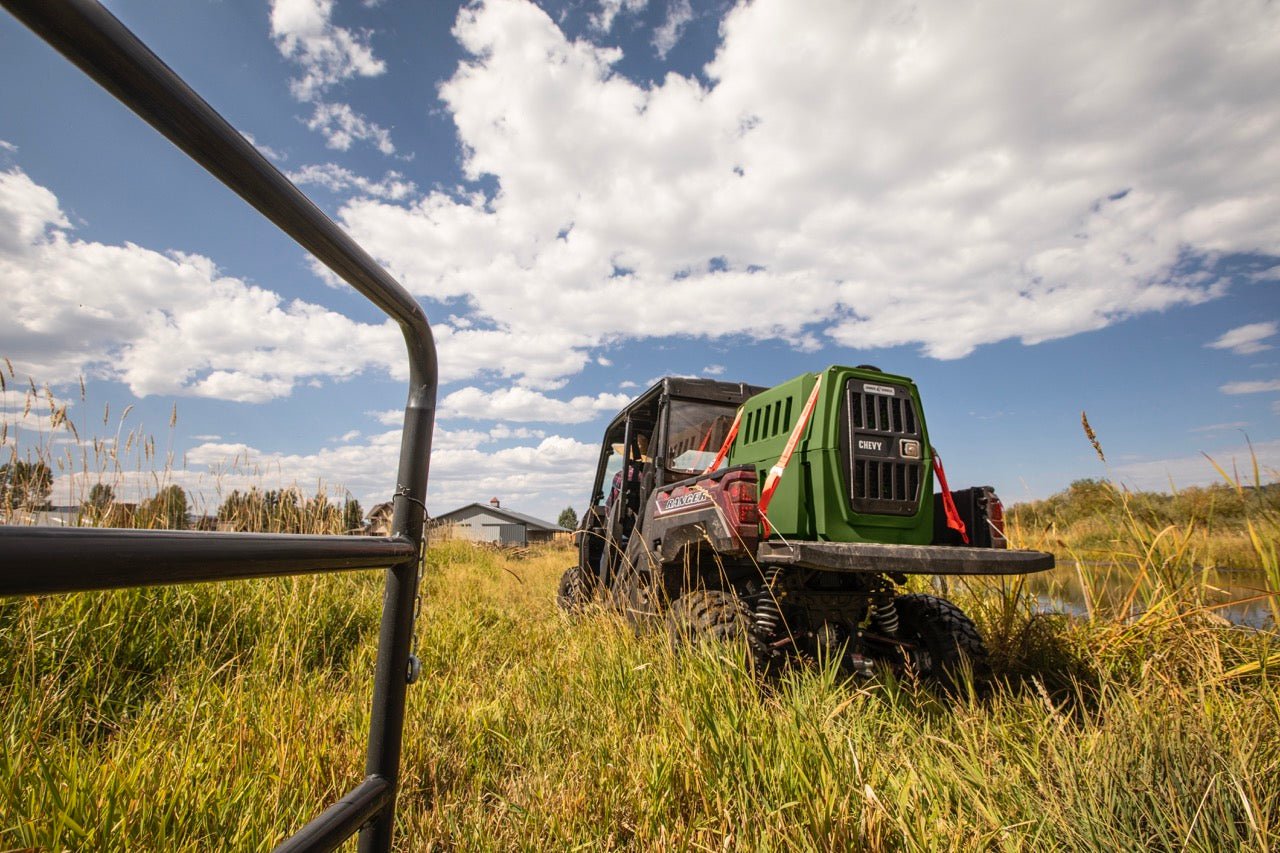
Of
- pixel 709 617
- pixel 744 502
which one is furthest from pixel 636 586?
pixel 744 502

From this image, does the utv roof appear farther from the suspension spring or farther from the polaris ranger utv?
the suspension spring

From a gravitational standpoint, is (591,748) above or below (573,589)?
below

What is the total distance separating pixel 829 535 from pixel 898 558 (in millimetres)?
523

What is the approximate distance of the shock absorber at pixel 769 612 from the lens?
333 cm

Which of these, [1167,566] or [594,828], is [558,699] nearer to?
[594,828]

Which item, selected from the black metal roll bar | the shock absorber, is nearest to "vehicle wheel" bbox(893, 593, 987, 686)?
the shock absorber

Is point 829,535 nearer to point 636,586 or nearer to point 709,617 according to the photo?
point 709,617

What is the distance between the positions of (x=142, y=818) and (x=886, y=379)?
3.84 metres

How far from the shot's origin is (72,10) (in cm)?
51

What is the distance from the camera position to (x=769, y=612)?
3.45 meters

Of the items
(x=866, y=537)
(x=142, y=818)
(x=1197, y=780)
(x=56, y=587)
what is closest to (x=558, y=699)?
(x=142, y=818)

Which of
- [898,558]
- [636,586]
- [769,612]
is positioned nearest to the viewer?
[898,558]

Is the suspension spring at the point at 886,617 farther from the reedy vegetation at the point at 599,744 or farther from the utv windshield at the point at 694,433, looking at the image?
the utv windshield at the point at 694,433

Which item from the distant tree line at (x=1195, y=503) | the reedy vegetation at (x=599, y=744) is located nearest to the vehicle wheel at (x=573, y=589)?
the reedy vegetation at (x=599, y=744)
